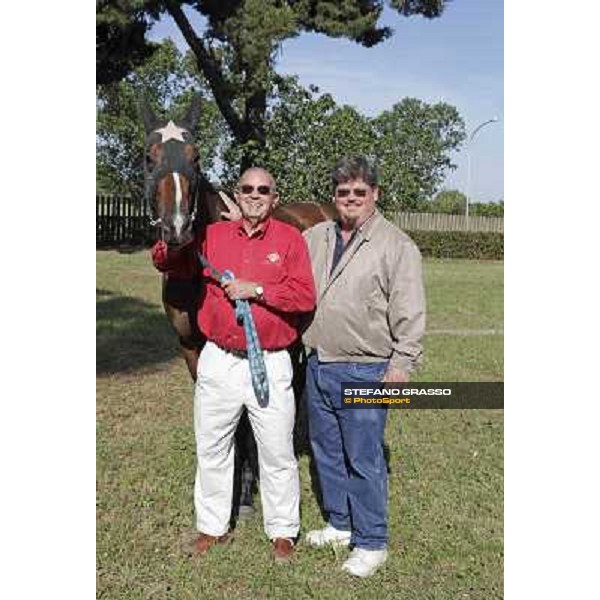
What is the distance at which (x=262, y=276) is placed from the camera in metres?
3.81

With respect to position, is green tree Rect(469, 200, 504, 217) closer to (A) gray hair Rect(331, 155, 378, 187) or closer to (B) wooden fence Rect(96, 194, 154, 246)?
(B) wooden fence Rect(96, 194, 154, 246)

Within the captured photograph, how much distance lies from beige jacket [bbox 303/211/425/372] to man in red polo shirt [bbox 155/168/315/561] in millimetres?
151

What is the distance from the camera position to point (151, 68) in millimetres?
25562

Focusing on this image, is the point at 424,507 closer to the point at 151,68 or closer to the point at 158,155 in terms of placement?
the point at 158,155

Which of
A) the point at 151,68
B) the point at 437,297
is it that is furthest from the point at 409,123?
the point at 437,297

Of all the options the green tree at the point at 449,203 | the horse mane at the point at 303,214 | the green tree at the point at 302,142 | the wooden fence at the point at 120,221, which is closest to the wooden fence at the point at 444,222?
the green tree at the point at 449,203

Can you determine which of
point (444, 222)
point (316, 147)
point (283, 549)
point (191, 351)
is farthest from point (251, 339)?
point (444, 222)

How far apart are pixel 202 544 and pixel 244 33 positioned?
1557 cm

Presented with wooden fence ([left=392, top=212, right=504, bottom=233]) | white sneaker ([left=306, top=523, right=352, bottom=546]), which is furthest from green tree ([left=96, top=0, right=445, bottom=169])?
white sneaker ([left=306, top=523, right=352, bottom=546])

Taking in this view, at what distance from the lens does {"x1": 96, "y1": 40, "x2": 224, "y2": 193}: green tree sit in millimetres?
24562

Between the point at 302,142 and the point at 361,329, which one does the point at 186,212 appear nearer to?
the point at 361,329

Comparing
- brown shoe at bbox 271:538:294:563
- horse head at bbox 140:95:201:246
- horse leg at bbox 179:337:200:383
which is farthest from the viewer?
horse leg at bbox 179:337:200:383
